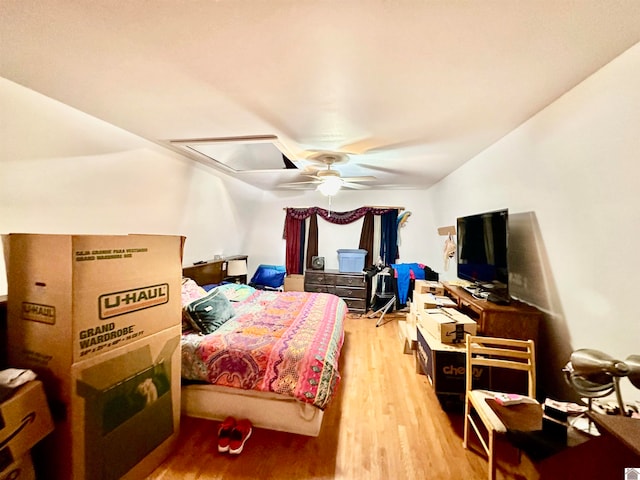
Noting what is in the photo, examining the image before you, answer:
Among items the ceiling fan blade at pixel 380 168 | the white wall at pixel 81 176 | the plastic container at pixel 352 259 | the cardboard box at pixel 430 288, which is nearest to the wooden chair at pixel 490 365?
the cardboard box at pixel 430 288

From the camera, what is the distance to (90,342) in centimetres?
118

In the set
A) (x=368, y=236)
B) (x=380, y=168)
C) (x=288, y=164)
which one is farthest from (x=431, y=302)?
(x=368, y=236)

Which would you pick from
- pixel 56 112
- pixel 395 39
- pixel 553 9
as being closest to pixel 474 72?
pixel 553 9

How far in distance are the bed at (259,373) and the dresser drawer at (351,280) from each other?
2403 millimetres

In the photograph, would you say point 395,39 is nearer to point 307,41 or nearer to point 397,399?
point 307,41

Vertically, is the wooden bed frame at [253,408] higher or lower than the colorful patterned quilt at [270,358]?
lower

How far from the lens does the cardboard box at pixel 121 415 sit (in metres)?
1.13

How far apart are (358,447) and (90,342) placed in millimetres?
1749

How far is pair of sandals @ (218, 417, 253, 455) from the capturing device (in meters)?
1.60

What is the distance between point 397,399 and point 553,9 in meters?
2.64

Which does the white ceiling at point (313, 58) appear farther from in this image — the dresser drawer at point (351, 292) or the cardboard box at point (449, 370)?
the dresser drawer at point (351, 292)

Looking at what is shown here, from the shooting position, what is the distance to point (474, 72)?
1318 millimetres

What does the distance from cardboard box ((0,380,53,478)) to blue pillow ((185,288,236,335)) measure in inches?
40.1

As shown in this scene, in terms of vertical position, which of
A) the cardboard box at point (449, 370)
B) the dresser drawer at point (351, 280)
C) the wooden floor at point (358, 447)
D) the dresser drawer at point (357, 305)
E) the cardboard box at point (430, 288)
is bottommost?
the wooden floor at point (358, 447)
